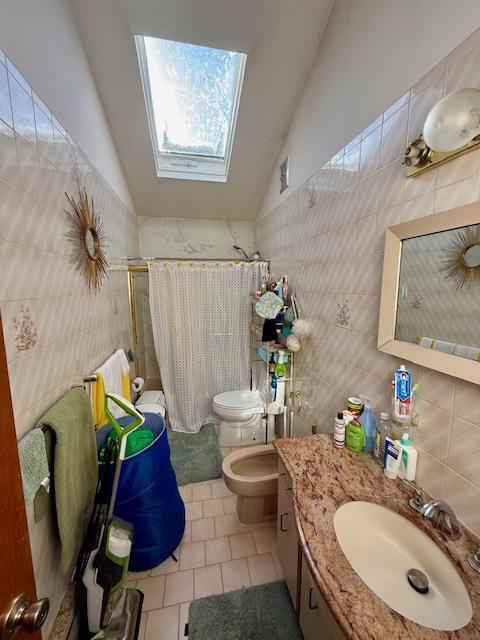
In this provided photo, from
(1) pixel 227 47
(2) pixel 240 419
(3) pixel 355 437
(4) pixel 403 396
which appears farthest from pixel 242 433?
(1) pixel 227 47

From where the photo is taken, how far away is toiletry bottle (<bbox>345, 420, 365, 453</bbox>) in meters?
1.12

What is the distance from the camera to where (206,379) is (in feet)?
8.73

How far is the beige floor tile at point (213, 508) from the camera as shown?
1705 mm

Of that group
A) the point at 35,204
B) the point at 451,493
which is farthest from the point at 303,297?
the point at 35,204

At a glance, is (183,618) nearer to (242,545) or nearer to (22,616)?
(242,545)

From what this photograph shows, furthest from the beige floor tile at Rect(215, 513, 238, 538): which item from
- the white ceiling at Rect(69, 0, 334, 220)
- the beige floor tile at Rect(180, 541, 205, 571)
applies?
the white ceiling at Rect(69, 0, 334, 220)

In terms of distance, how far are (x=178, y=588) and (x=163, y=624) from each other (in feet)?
0.46

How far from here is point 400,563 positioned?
80cm

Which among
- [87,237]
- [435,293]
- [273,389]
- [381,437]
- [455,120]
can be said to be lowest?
[273,389]

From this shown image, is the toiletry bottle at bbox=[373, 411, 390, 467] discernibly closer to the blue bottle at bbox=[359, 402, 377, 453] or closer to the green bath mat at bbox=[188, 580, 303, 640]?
the blue bottle at bbox=[359, 402, 377, 453]

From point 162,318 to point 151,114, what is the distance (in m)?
1.64

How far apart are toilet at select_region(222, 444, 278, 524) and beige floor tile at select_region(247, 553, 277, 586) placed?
7.6 inches

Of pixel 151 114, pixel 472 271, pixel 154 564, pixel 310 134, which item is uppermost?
pixel 151 114

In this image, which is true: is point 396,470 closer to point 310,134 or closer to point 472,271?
point 472,271
